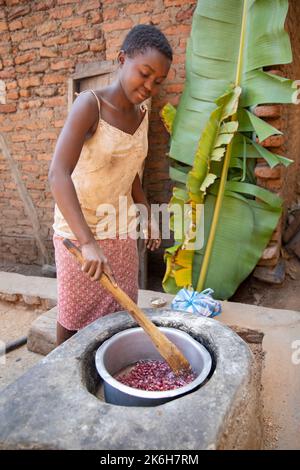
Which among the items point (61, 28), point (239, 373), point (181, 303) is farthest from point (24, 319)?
point (61, 28)

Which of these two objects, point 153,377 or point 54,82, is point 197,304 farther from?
point 54,82

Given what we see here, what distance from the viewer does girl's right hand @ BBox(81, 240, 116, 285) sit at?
124 cm

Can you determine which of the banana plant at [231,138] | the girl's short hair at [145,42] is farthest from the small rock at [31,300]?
the girl's short hair at [145,42]

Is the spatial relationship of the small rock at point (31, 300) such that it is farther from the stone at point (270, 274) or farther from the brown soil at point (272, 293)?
the stone at point (270, 274)

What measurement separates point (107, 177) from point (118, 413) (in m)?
0.91

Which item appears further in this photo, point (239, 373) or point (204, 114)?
point (204, 114)

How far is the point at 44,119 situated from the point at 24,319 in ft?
7.09

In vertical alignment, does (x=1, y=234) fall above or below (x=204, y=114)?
below

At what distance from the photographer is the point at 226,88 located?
2676mm

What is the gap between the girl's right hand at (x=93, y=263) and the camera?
124 centimetres

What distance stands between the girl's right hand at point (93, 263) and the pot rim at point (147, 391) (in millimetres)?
240

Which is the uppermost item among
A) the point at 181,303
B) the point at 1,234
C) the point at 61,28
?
the point at 61,28

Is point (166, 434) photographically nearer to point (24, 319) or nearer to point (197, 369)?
point (197, 369)

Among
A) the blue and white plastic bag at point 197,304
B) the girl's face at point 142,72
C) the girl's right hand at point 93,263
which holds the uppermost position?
the girl's face at point 142,72
